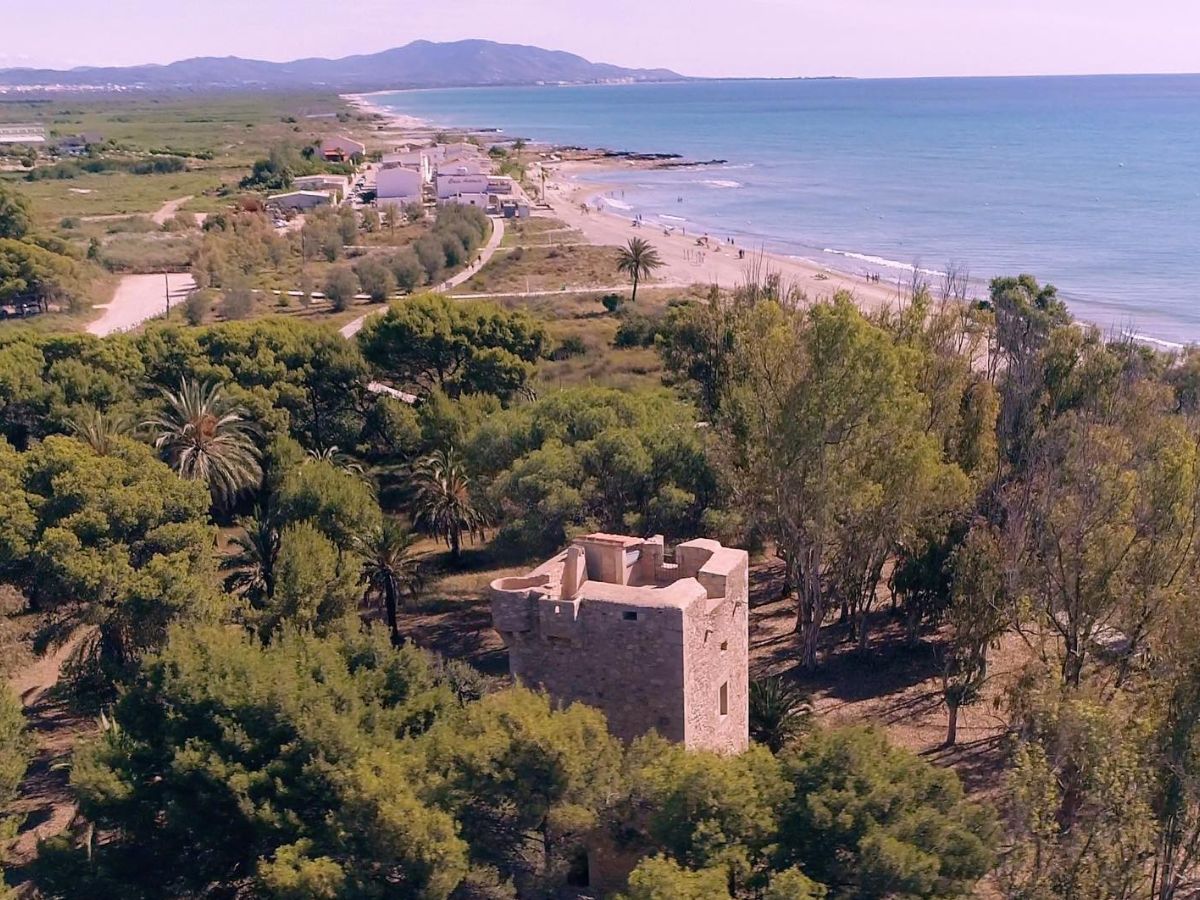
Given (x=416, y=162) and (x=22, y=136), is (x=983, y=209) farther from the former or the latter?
(x=22, y=136)

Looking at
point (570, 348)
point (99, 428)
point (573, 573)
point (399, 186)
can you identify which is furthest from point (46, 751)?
point (399, 186)

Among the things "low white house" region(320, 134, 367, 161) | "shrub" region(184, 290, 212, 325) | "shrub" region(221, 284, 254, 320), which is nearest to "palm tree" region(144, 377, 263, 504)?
"shrub" region(184, 290, 212, 325)

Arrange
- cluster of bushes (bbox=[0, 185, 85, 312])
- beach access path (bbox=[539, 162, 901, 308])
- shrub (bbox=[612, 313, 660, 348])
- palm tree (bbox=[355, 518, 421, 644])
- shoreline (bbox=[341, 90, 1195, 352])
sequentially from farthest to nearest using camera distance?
beach access path (bbox=[539, 162, 901, 308]) → shoreline (bbox=[341, 90, 1195, 352]) → cluster of bushes (bbox=[0, 185, 85, 312]) → shrub (bbox=[612, 313, 660, 348]) → palm tree (bbox=[355, 518, 421, 644])

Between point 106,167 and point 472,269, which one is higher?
point 106,167

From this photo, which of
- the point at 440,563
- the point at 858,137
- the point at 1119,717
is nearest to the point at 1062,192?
the point at 858,137

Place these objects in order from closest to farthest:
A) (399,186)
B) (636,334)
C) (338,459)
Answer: (338,459)
(636,334)
(399,186)

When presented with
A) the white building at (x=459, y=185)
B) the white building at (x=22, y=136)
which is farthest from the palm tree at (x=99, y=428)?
the white building at (x=22, y=136)

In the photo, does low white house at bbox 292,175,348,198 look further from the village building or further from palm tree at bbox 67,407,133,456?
palm tree at bbox 67,407,133,456
